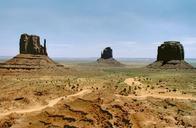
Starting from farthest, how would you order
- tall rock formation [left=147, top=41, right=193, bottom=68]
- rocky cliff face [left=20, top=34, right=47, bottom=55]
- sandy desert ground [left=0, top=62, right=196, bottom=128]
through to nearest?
tall rock formation [left=147, top=41, right=193, bottom=68] < rocky cliff face [left=20, top=34, right=47, bottom=55] < sandy desert ground [left=0, top=62, right=196, bottom=128]

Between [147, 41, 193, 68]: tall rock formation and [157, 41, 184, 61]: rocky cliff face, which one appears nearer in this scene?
[147, 41, 193, 68]: tall rock formation

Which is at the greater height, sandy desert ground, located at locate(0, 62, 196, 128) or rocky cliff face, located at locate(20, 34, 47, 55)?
rocky cliff face, located at locate(20, 34, 47, 55)

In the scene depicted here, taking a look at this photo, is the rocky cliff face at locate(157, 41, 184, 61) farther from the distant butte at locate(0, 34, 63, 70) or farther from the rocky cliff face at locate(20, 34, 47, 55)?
the rocky cliff face at locate(20, 34, 47, 55)

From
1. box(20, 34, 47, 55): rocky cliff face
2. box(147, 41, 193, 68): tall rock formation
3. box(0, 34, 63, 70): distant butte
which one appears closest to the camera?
box(0, 34, 63, 70): distant butte

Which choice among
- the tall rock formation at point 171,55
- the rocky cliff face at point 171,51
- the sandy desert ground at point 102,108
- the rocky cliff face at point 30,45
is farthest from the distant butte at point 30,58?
the rocky cliff face at point 171,51

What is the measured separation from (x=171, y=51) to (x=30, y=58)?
5448 cm

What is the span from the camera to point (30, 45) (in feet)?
332

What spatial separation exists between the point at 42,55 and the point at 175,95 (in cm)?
6130

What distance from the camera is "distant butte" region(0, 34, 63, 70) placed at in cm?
8982

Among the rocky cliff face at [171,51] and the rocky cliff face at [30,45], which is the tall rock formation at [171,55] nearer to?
the rocky cliff face at [171,51]

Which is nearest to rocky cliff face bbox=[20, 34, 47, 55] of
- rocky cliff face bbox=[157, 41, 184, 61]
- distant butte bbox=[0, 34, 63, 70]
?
distant butte bbox=[0, 34, 63, 70]

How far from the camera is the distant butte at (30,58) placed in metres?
89.8

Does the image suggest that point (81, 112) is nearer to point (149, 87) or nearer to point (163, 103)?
point (163, 103)

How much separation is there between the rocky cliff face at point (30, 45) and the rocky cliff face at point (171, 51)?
159ft
